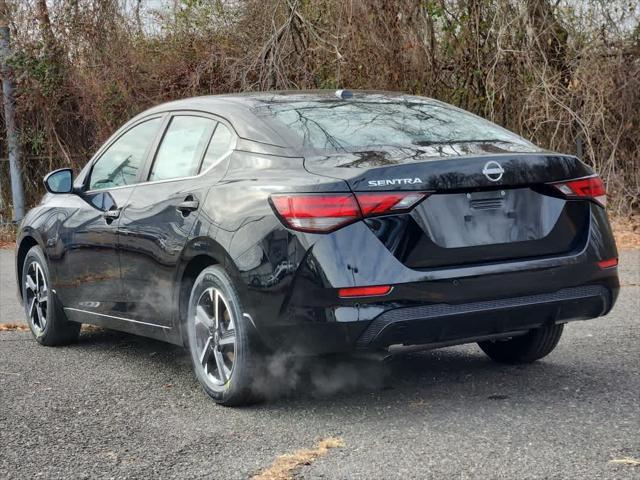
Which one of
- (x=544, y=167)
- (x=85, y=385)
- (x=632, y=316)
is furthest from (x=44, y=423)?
(x=632, y=316)

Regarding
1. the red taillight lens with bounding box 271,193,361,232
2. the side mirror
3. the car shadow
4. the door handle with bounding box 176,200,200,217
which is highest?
the red taillight lens with bounding box 271,193,361,232

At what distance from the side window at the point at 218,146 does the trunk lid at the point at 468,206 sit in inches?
27.6

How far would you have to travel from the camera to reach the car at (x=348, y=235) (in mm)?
4469

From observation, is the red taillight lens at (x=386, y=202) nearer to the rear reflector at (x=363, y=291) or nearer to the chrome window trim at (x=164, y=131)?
the rear reflector at (x=363, y=291)

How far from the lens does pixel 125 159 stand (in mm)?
6371

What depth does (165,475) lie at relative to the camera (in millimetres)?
4047

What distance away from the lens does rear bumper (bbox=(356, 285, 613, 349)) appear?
4480mm

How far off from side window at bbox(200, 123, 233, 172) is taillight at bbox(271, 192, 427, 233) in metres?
0.90

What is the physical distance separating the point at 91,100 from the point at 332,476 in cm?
1369

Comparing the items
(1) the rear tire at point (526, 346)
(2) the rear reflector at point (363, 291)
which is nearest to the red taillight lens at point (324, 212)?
(2) the rear reflector at point (363, 291)

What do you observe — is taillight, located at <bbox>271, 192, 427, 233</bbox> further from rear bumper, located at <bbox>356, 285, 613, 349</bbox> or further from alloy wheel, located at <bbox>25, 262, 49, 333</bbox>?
alloy wheel, located at <bbox>25, 262, 49, 333</bbox>

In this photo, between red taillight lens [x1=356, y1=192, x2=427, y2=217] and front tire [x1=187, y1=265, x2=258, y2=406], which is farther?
front tire [x1=187, y1=265, x2=258, y2=406]

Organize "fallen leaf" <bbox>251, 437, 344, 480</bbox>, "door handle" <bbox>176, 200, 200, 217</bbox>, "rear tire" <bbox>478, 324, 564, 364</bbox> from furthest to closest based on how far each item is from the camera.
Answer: "rear tire" <bbox>478, 324, 564, 364</bbox> < "door handle" <bbox>176, 200, 200, 217</bbox> < "fallen leaf" <bbox>251, 437, 344, 480</bbox>

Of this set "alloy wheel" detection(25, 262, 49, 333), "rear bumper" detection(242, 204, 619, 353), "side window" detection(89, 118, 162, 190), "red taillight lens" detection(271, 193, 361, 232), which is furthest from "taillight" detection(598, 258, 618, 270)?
"alloy wheel" detection(25, 262, 49, 333)
